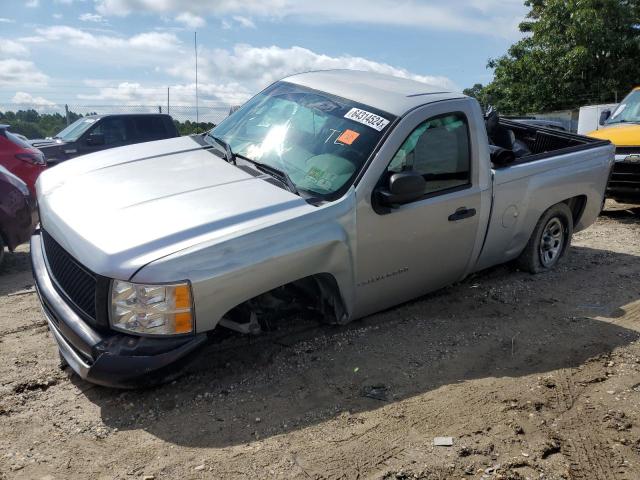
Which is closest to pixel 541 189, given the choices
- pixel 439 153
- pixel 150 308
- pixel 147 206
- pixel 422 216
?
pixel 439 153

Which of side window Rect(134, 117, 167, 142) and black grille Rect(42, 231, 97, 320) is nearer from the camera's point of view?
black grille Rect(42, 231, 97, 320)

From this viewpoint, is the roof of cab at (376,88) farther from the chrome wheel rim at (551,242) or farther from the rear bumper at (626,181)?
the rear bumper at (626,181)

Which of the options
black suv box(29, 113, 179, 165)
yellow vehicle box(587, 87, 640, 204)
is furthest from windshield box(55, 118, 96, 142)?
yellow vehicle box(587, 87, 640, 204)

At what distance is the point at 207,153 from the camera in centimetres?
449

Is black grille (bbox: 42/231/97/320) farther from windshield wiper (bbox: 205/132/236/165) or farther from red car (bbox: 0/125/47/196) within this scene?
red car (bbox: 0/125/47/196)

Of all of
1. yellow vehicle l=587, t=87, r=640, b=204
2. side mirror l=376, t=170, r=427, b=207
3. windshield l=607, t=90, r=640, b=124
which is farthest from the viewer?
windshield l=607, t=90, r=640, b=124

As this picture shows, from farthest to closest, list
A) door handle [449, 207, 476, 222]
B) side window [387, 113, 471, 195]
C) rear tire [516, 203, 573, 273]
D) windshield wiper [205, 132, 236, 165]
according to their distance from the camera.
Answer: rear tire [516, 203, 573, 273] < door handle [449, 207, 476, 222] < windshield wiper [205, 132, 236, 165] < side window [387, 113, 471, 195]

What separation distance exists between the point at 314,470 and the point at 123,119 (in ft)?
40.4

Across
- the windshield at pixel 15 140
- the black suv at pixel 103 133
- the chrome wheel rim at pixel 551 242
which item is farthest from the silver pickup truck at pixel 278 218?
the black suv at pixel 103 133

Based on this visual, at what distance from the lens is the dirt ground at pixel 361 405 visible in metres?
2.85

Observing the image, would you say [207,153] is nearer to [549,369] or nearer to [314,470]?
[314,470]

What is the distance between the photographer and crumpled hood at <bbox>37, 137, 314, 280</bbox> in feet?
10.2

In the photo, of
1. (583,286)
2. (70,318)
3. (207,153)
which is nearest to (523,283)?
(583,286)

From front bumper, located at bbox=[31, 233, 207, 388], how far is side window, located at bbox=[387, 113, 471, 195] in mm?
1879
